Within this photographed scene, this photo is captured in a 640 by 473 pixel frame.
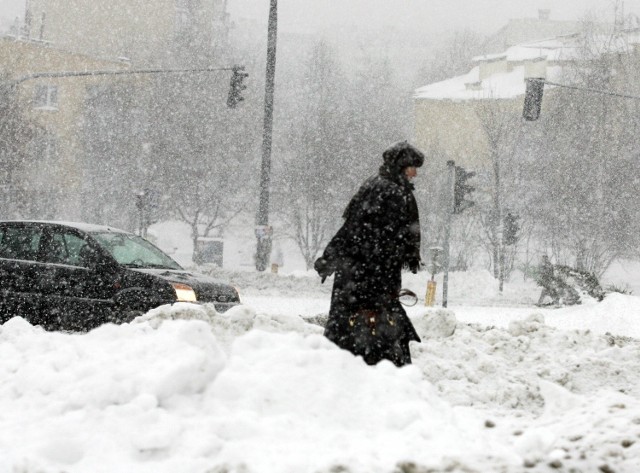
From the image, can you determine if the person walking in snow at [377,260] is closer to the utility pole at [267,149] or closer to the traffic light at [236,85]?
the traffic light at [236,85]

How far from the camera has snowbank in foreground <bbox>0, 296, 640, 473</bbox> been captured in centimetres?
459

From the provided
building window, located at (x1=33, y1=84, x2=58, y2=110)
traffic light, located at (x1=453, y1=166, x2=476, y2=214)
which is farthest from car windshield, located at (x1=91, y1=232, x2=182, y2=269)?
building window, located at (x1=33, y1=84, x2=58, y2=110)

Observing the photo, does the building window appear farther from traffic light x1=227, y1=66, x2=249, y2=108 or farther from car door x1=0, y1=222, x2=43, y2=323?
car door x1=0, y1=222, x2=43, y2=323

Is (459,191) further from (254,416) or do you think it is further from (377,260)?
(254,416)

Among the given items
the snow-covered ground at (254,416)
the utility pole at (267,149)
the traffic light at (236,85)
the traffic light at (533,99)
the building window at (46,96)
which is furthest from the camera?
the building window at (46,96)

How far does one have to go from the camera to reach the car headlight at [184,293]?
1068 centimetres

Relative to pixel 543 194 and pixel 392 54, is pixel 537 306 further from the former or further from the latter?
pixel 392 54

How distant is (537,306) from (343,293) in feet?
50.9

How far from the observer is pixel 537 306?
70.4 feet

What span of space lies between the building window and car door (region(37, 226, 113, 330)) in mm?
40722

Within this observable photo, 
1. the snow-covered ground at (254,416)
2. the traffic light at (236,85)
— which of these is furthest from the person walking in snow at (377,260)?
the traffic light at (236,85)

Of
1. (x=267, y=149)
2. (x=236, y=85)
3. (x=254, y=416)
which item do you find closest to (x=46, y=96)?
(x=267, y=149)

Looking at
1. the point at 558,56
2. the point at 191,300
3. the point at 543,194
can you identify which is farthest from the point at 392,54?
the point at 191,300

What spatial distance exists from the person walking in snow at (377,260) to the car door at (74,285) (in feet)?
15.1
